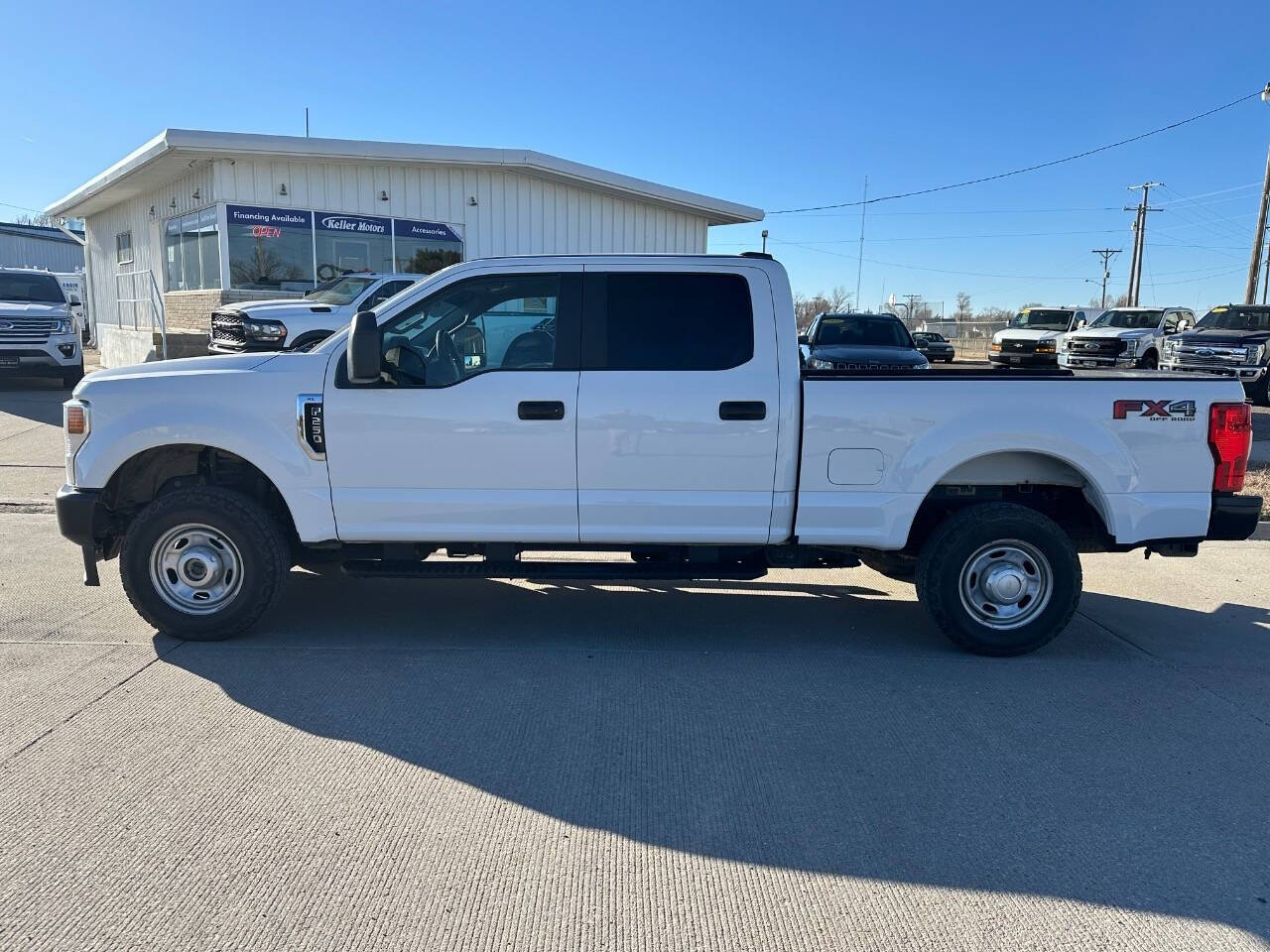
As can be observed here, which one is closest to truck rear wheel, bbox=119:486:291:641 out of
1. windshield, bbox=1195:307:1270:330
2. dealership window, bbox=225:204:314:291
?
dealership window, bbox=225:204:314:291

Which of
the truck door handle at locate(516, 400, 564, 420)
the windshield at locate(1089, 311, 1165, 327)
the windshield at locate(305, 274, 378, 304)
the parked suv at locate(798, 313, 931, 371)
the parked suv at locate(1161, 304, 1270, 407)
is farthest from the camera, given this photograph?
the windshield at locate(1089, 311, 1165, 327)

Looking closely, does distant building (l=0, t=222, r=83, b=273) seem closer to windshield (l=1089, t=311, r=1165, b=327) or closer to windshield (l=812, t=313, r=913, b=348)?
windshield (l=812, t=313, r=913, b=348)

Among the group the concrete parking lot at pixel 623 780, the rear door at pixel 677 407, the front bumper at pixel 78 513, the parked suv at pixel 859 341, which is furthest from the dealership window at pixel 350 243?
the rear door at pixel 677 407

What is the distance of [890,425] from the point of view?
4.88 meters

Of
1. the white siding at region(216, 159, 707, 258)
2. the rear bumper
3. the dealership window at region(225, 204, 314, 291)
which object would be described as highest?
the white siding at region(216, 159, 707, 258)

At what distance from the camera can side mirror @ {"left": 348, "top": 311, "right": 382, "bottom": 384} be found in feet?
15.1

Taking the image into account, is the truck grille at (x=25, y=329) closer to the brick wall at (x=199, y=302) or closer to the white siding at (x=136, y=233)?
the brick wall at (x=199, y=302)

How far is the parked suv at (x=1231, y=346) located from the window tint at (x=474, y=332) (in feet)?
53.5

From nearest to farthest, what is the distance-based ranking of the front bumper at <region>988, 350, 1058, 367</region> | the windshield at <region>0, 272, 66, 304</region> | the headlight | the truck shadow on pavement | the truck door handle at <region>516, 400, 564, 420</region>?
the truck shadow on pavement
the truck door handle at <region>516, 400, 564, 420</region>
the headlight
the windshield at <region>0, 272, 66, 304</region>
the front bumper at <region>988, 350, 1058, 367</region>

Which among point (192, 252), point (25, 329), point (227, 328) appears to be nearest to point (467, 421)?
point (227, 328)

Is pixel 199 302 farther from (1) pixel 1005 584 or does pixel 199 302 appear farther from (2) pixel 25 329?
(1) pixel 1005 584

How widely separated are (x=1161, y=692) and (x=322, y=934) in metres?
4.07

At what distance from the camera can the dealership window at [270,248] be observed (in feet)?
59.9

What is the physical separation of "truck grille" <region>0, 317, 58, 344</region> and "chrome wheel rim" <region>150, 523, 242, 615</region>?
13.8m
